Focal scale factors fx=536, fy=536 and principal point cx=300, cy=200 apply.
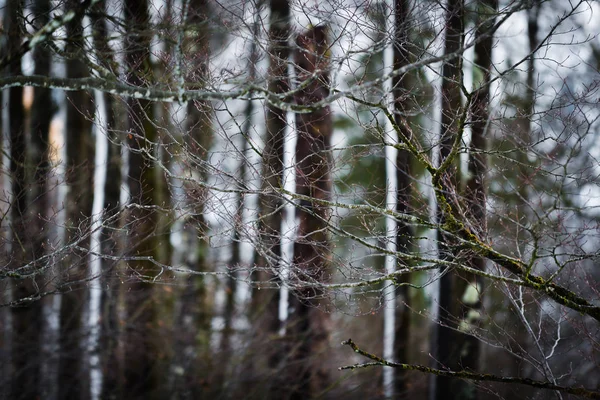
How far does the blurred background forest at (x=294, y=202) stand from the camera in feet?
15.9

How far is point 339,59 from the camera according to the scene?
187 inches

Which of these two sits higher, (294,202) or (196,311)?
(294,202)

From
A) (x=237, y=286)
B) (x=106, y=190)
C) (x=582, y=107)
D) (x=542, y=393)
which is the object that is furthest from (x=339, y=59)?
(x=237, y=286)

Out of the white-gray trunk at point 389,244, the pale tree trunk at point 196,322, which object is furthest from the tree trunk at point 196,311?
the white-gray trunk at point 389,244

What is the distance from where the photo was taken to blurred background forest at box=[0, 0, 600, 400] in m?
4.83

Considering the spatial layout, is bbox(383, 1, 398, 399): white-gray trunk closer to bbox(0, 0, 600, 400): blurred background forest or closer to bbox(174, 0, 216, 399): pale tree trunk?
bbox(0, 0, 600, 400): blurred background forest

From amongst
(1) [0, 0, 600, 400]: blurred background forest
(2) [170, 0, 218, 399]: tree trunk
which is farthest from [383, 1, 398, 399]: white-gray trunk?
(2) [170, 0, 218, 399]: tree trunk

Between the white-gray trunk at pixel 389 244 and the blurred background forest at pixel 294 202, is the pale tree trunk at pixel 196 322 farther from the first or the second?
the white-gray trunk at pixel 389 244

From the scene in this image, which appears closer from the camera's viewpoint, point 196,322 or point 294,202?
point 294,202

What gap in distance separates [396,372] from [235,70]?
7018 mm

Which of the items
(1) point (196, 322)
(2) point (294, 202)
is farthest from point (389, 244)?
(1) point (196, 322)

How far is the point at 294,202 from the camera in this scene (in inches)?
212

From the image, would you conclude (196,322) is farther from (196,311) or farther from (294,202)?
(294,202)

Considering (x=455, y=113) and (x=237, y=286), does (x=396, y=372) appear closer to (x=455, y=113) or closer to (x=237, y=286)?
(x=237, y=286)
